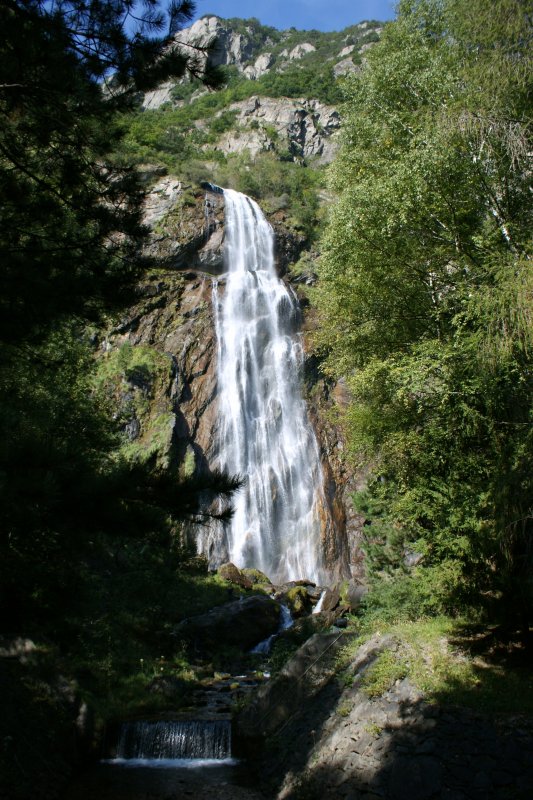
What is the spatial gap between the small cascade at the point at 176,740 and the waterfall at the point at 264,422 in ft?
32.2

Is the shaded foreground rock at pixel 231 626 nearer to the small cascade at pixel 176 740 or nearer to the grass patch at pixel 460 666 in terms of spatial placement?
the small cascade at pixel 176 740

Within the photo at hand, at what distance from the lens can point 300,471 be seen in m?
25.3

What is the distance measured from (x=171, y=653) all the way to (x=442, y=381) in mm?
10281

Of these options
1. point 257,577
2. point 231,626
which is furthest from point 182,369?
point 231,626

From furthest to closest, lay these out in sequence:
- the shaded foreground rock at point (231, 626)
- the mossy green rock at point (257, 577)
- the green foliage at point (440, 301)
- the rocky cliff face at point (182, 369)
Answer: the rocky cliff face at point (182, 369), the mossy green rock at point (257, 577), the shaded foreground rock at point (231, 626), the green foliage at point (440, 301)

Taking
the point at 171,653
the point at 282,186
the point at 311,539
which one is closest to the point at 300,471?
the point at 311,539

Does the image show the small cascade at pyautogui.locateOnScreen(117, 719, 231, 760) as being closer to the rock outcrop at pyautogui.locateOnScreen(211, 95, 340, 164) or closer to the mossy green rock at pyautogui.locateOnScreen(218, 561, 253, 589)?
the mossy green rock at pyautogui.locateOnScreen(218, 561, 253, 589)

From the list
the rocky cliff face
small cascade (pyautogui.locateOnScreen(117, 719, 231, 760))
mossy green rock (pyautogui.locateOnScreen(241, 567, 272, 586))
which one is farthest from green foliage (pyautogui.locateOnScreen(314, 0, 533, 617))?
the rocky cliff face

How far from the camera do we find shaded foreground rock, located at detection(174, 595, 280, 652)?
15047 millimetres

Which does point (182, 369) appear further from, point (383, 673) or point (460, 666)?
point (460, 666)

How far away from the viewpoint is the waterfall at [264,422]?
76.8 feet

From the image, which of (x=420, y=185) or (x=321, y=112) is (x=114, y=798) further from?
(x=321, y=112)

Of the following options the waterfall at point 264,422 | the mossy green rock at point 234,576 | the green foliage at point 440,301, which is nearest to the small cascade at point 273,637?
the mossy green rock at point 234,576

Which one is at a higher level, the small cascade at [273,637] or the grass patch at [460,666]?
the small cascade at [273,637]
